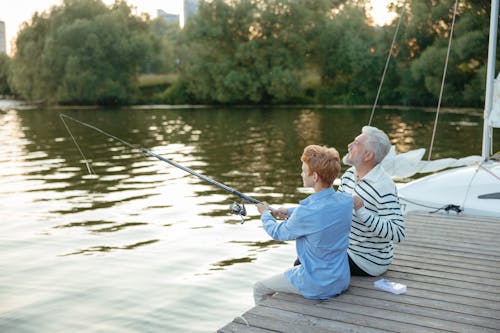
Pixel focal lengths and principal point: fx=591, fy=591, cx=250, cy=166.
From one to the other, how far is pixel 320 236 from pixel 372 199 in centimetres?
83

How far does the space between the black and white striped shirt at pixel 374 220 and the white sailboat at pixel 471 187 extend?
12.7 ft

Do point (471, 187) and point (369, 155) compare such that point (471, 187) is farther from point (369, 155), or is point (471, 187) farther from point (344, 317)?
point (344, 317)

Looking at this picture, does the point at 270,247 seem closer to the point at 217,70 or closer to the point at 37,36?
the point at 217,70

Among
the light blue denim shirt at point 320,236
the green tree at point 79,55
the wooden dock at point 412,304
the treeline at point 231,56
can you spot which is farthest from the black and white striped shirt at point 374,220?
the green tree at point 79,55

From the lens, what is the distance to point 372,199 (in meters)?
4.91

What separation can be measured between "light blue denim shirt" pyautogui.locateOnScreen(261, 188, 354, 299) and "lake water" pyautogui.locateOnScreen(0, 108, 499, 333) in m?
2.20

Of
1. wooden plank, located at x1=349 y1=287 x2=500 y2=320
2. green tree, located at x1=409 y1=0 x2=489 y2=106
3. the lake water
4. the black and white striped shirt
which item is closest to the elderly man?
the black and white striped shirt

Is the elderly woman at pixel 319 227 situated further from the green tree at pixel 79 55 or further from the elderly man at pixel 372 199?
the green tree at pixel 79 55

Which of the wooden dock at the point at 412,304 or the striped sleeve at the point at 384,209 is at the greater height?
the striped sleeve at the point at 384,209

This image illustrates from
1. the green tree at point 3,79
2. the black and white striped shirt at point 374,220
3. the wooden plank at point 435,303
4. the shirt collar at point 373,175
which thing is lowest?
the wooden plank at point 435,303

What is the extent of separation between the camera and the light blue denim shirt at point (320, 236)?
14.0 ft

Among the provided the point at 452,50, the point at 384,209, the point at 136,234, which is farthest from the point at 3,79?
the point at 384,209

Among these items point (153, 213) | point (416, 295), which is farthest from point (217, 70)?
point (416, 295)

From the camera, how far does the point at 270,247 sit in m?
9.28
